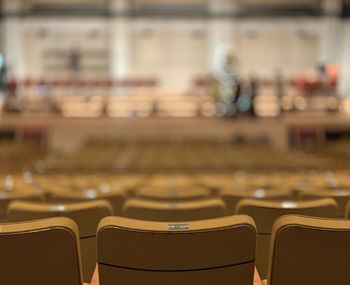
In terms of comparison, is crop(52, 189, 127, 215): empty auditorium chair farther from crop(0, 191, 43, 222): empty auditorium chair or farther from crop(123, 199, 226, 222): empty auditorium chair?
crop(123, 199, 226, 222): empty auditorium chair

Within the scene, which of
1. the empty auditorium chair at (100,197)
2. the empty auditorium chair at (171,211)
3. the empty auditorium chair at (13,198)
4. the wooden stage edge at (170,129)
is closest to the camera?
the empty auditorium chair at (171,211)

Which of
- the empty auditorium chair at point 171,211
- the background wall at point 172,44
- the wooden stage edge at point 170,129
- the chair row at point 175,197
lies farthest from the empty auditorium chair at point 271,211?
the background wall at point 172,44

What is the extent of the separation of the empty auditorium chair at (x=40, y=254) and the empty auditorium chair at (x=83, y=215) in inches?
21.4

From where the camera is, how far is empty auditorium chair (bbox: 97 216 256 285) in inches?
52.1

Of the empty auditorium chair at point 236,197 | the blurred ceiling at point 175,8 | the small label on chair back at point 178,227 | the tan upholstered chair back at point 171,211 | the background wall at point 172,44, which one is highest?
the blurred ceiling at point 175,8

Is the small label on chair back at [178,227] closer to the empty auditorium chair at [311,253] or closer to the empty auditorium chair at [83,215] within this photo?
the empty auditorium chair at [311,253]

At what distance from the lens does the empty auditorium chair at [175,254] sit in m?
1.32

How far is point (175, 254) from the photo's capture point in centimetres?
132

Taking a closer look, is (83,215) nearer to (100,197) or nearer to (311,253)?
(100,197)

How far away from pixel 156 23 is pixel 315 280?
1982 centimetres

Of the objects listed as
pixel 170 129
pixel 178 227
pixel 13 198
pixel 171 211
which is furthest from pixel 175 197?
pixel 170 129

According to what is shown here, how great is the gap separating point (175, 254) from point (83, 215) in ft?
2.46

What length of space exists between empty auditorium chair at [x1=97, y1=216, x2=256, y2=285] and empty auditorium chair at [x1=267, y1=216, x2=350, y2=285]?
9 cm

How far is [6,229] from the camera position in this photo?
1.35m
